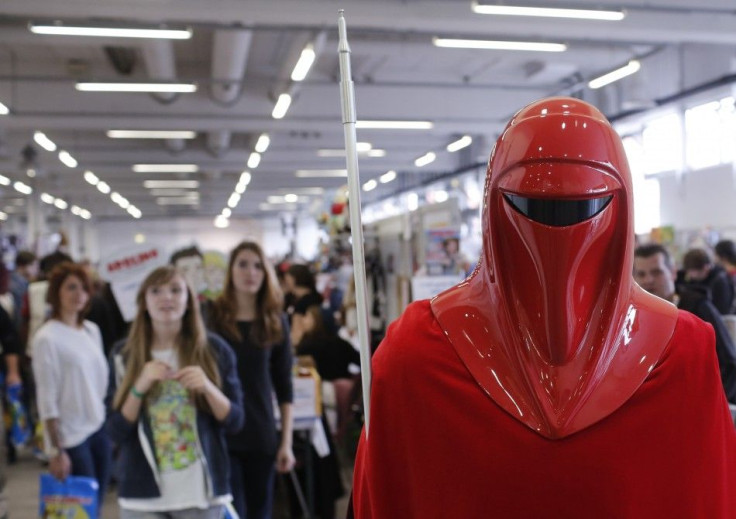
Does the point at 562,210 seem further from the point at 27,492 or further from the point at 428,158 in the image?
the point at 428,158

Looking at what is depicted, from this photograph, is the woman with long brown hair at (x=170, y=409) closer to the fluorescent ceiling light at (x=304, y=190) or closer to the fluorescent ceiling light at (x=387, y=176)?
the fluorescent ceiling light at (x=387, y=176)

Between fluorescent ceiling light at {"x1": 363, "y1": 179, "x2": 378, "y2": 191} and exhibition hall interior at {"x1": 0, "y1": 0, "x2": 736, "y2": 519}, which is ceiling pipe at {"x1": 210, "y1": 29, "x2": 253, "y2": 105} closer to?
exhibition hall interior at {"x1": 0, "y1": 0, "x2": 736, "y2": 519}

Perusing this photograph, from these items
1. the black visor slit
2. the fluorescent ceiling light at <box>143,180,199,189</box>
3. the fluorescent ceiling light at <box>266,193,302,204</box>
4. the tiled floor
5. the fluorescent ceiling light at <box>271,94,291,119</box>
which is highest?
the fluorescent ceiling light at <box>271,94,291,119</box>

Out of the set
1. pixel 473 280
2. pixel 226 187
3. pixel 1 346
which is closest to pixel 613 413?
pixel 473 280

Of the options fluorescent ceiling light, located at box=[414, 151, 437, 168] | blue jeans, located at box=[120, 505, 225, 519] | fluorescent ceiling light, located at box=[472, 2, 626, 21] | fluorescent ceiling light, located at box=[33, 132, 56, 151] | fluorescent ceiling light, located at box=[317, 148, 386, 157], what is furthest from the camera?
fluorescent ceiling light, located at box=[414, 151, 437, 168]

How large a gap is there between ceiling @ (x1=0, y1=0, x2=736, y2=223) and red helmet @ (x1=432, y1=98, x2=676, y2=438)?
5430 millimetres

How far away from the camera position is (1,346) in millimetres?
4184

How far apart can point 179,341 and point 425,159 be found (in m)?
13.0

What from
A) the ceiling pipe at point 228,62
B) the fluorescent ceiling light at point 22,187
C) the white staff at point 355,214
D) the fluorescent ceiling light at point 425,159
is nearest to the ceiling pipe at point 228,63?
the ceiling pipe at point 228,62

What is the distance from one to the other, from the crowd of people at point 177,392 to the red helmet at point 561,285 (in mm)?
1537

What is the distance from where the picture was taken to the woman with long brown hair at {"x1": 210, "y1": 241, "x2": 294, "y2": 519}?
2.76 metres

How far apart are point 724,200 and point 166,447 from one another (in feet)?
29.4

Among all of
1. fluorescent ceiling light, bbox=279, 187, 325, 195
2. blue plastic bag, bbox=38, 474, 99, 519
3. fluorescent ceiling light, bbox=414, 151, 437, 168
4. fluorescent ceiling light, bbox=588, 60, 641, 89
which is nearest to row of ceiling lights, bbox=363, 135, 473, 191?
fluorescent ceiling light, bbox=414, 151, 437, 168

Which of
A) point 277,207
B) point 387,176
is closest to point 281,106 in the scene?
point 387,176
